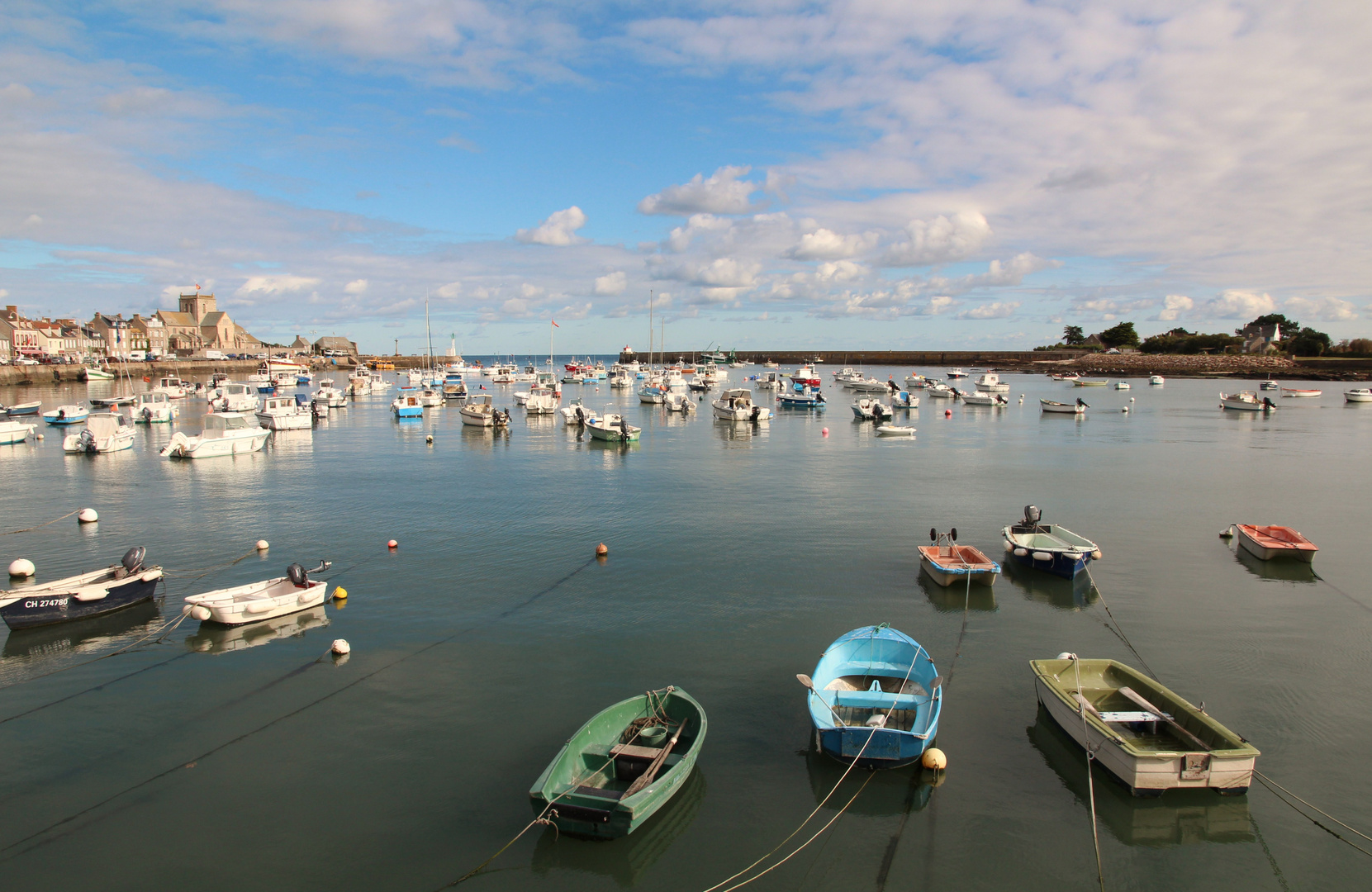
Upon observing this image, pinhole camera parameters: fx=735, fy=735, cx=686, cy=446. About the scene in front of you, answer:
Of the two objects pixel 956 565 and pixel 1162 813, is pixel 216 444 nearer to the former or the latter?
pixel 956 565

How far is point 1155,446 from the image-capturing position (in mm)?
56312

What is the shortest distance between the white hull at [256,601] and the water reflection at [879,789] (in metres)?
14.9

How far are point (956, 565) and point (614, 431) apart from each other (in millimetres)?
37461

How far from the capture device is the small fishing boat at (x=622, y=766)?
1112 cm

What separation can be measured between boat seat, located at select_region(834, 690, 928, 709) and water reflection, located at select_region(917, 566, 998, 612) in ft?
26.0

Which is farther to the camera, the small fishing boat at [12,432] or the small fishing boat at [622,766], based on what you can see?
the small fishing boat at [12,432]

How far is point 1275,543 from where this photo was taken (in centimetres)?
2581

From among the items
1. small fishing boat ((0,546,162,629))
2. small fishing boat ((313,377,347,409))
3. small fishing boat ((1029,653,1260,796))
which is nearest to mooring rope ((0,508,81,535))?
small fishing boat ((0,546,162,629))

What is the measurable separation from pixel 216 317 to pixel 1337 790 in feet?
726

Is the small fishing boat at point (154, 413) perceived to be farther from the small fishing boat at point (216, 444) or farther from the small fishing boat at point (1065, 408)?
the small fishing boat at point (1065, 408)

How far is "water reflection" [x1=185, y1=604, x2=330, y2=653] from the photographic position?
18672 millimetres

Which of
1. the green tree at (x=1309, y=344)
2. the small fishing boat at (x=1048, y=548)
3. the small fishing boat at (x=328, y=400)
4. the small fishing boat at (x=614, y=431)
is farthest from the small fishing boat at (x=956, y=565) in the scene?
the green tree at (x=1309, y=344)

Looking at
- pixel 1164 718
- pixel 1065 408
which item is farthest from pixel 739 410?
pixel 1164 718

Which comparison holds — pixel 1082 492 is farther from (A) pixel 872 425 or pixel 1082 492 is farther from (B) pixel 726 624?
(A) pixel 872 425
